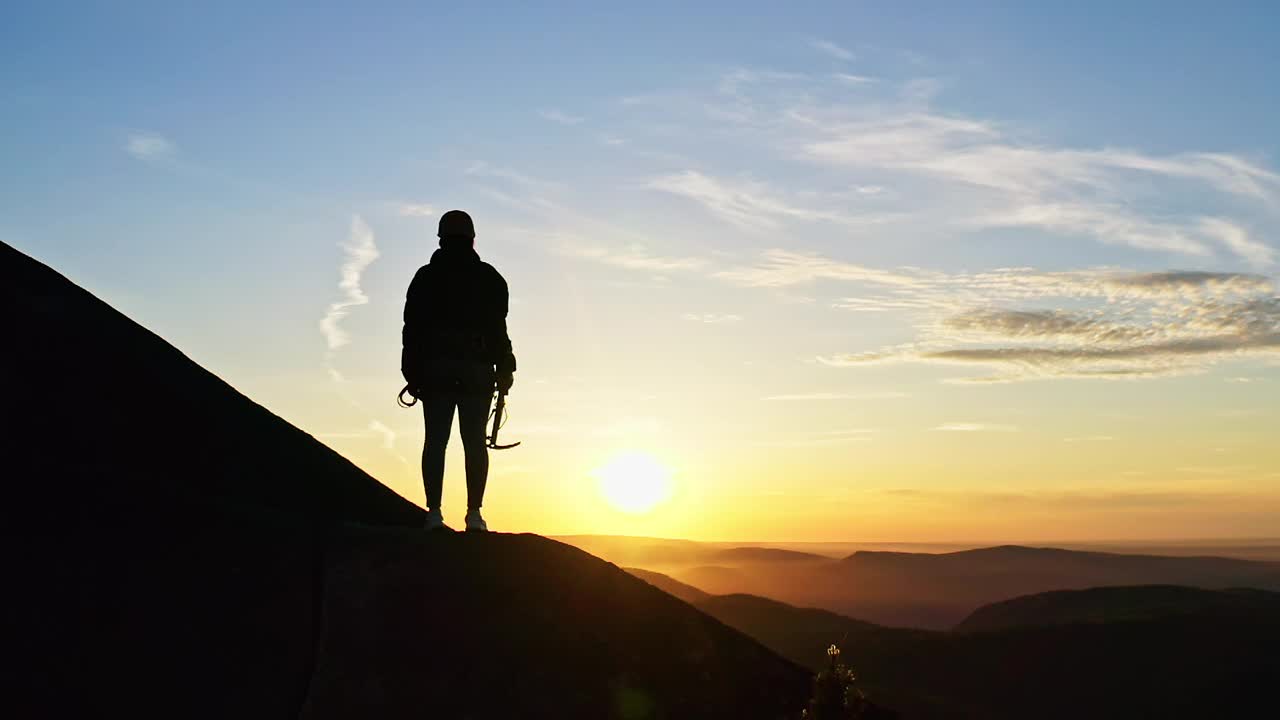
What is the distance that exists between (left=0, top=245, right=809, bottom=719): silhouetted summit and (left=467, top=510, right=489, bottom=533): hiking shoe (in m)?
0.21

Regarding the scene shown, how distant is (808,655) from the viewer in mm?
56844

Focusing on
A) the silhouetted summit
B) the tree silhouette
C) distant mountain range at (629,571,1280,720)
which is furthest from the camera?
distant mountain range at (629,571,1280,720)

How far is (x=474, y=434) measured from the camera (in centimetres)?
1128

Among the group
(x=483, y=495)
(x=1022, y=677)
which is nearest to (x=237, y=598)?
(x=483, y=495)

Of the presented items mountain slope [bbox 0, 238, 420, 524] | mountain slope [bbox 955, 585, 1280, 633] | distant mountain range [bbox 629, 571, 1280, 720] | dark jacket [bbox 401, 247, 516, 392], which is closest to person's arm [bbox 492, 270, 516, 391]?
dark jacket [bbox 401, 247, 516, 392]

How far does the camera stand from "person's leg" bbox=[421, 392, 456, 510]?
11156mm

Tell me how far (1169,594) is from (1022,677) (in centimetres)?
4214

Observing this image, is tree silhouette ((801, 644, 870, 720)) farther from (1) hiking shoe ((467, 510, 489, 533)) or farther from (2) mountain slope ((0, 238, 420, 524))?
(2) mountain slope ((0, 238, 420, 524))

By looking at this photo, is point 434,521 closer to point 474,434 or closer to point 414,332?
point 474,434

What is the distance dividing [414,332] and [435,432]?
3.36ft

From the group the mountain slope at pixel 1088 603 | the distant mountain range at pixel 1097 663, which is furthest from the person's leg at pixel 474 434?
the mountain slope at pixel 1088 603

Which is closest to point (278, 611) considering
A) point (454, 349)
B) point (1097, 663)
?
point (454, 349)

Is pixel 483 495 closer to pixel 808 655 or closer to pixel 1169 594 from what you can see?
pixel 808 655

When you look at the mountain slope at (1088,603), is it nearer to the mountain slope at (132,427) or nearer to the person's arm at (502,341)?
the mountain slope at (132,427)
